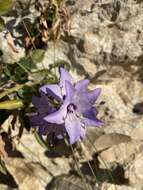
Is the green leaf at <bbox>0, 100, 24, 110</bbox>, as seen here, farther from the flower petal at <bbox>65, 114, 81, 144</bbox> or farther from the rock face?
the rock face

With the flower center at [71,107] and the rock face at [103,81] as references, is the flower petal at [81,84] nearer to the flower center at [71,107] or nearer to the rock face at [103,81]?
the flower center at [71,107]

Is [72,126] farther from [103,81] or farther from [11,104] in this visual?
[103,81]

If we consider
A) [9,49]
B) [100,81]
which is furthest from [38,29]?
[100,81]

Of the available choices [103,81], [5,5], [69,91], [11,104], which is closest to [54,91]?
[69,91]

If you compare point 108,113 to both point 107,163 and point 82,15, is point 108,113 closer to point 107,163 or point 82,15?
point 107,163

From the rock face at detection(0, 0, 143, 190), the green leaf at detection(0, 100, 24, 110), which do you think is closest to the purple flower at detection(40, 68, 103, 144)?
the green leaf at detection(0, 100, 24, 110)

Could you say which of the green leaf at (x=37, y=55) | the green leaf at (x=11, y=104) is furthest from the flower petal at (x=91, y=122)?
the green leaf at (x=37, y=55)
